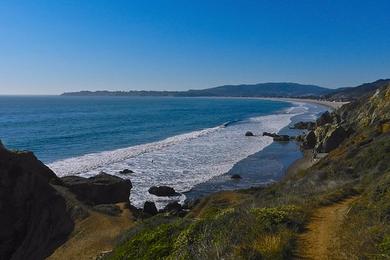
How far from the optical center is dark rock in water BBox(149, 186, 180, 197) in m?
33.7

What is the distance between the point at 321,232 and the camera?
991 centimetres

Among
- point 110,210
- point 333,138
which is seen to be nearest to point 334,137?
point 333,138

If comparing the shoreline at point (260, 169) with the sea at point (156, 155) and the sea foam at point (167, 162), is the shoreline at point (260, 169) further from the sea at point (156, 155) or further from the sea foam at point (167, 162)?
the sea foam at point (167, 162)

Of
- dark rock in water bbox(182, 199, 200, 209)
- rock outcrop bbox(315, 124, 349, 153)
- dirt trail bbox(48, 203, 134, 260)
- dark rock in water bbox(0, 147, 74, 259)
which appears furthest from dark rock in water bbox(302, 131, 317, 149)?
dark rock in water bbox(0, 147, 74, 259)

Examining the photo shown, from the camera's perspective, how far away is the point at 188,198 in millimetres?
32969

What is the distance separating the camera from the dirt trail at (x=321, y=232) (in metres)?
8.37

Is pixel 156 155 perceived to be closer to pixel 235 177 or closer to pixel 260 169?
pixel 260 169

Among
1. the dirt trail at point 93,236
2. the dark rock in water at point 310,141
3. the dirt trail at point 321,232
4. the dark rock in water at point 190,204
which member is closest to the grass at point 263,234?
the dirt trail at point 321,232

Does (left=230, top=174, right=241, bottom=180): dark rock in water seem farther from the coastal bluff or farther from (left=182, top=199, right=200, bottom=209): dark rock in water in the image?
the coastal bluff

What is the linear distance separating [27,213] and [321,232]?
16326mm

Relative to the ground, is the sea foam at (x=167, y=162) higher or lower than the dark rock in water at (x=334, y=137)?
lower

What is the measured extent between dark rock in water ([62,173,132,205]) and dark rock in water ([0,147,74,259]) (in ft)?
16.0

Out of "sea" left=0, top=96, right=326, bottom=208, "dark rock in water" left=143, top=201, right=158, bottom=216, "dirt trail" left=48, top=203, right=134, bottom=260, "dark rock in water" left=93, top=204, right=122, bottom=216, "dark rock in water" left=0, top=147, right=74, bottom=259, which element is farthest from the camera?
"sea" left=0, top=96, right=326, bottom=208

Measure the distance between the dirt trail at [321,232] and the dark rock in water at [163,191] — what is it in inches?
846
